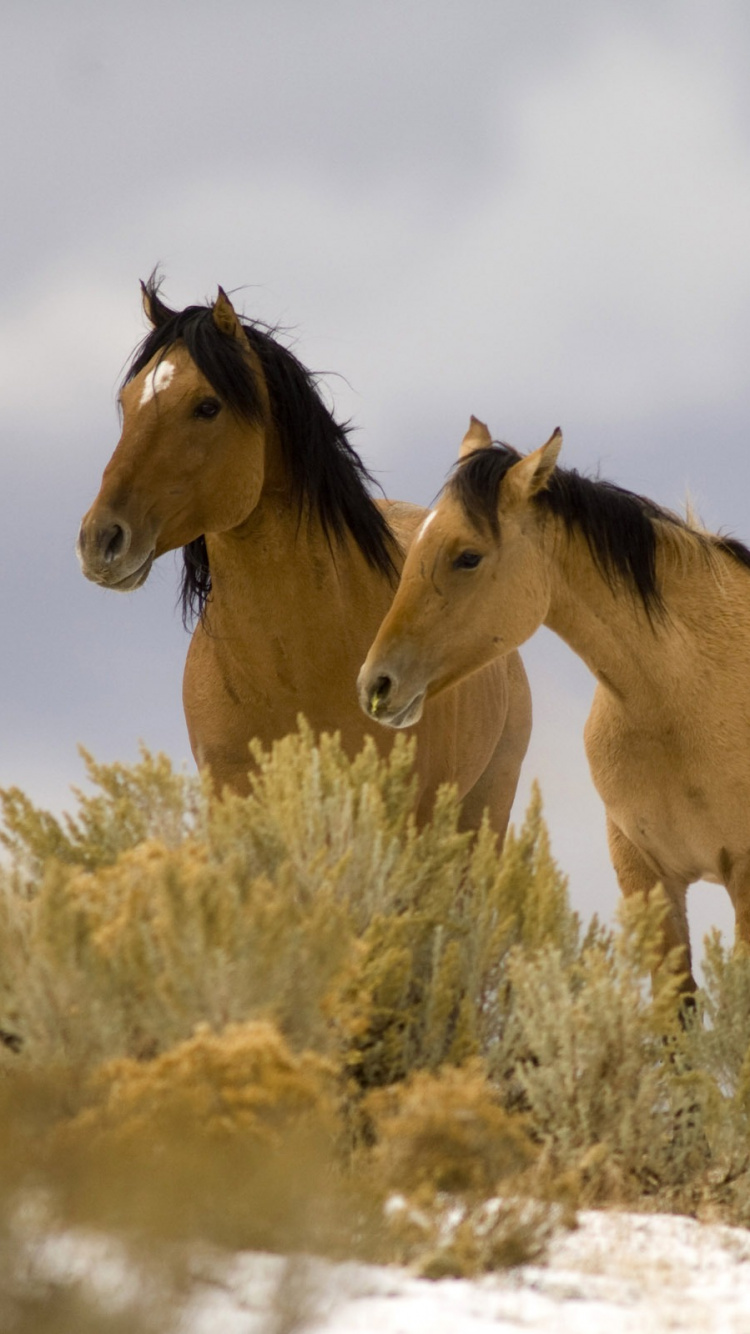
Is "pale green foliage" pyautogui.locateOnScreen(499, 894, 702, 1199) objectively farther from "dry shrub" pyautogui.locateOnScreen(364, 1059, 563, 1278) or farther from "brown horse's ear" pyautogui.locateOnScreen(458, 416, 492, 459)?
"brown horse's ear" pyautogui.locateOnScreen(458, 416, 492, 459)

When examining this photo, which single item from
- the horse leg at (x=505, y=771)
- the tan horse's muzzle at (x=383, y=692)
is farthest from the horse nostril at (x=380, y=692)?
the horse leg at (x=505, y=771)

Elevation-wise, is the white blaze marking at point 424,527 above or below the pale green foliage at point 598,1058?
above

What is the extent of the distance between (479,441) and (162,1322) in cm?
407

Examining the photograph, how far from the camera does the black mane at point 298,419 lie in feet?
18.3

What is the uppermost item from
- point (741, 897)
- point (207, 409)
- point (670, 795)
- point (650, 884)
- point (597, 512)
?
point (207, 409)

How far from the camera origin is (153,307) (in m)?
5.99

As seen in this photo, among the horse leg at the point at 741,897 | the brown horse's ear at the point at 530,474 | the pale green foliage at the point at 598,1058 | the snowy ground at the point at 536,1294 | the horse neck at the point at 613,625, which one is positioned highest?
the brown horse's ear at the point at 530,474

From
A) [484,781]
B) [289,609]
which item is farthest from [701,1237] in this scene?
[484,781]

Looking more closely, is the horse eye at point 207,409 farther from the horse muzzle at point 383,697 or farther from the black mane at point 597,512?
the horse muzzle at point 383,697

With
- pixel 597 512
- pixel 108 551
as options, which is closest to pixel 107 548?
pixel 108 551

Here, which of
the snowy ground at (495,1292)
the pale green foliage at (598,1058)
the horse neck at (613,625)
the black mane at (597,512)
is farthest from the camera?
the horse neck at (613,625)

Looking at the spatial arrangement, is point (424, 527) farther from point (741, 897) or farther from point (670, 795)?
point (741, 897)

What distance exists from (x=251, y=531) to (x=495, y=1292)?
Result: 131 inches

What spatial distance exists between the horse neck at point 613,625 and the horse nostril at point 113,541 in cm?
151
